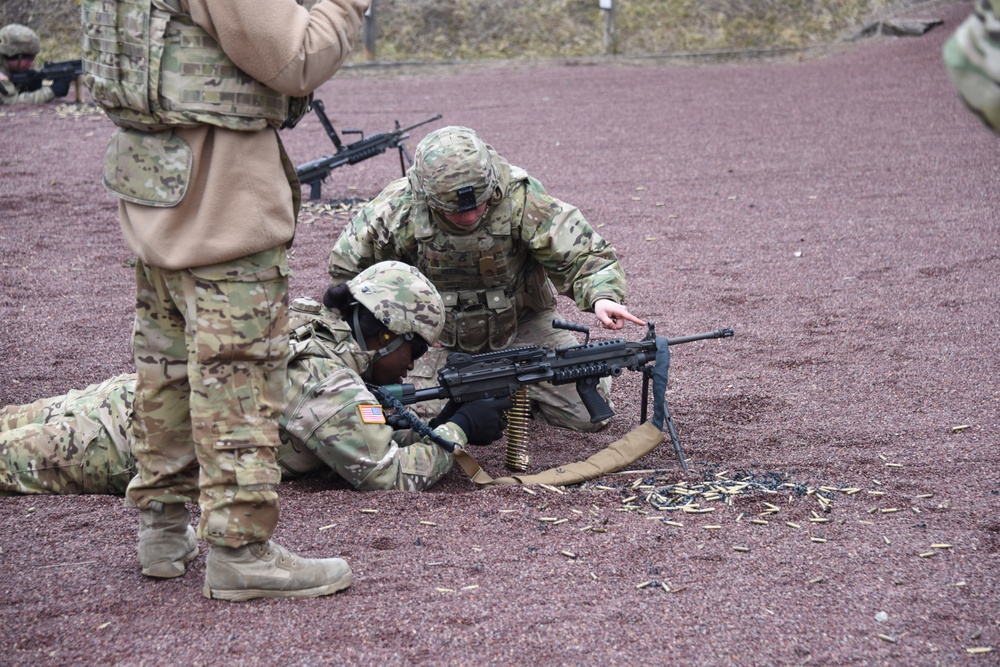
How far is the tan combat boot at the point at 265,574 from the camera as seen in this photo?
3084 mm

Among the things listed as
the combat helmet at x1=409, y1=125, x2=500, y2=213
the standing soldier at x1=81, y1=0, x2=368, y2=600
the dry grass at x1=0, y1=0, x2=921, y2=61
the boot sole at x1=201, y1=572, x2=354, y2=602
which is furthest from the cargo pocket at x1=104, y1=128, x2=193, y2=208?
the dry grass at x1=0, y1=0, x2=921, y2=61

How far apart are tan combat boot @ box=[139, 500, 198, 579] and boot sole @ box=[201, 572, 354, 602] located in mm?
164

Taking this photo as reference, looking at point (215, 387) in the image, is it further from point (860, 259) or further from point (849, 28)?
point (849, 28)

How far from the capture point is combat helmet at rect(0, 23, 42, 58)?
14.5m

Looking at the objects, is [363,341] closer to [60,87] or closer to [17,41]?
[17,41]

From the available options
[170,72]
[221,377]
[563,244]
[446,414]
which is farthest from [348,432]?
[170,72]

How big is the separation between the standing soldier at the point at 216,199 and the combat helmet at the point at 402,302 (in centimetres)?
126

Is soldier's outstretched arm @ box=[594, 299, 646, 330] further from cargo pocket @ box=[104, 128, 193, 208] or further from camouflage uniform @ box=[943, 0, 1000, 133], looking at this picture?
camouflage uniform @ box=[943, 0, 1000, 133]

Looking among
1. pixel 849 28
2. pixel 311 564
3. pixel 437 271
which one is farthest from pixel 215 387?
pixel 849 28

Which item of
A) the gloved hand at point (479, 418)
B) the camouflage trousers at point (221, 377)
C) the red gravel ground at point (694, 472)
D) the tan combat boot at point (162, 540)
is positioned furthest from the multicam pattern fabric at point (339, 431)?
the camouflage trousers at point (221, 377)

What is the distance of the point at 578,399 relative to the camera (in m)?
5.31

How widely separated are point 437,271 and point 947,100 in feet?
31.9

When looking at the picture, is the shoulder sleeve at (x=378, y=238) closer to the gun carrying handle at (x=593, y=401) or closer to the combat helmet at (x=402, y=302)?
the combat helmet at (x=402, y=302)

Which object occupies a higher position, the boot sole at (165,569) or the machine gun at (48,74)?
the machine gun at (48,74)
